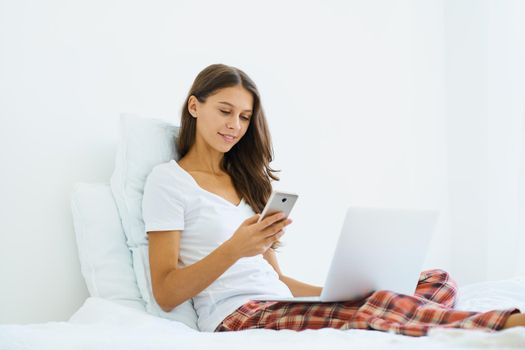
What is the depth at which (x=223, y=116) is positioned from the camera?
1781 mm

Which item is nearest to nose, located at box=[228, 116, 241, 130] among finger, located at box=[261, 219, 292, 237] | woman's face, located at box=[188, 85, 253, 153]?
woman's face, located at box=[188, 85, 253, 153]

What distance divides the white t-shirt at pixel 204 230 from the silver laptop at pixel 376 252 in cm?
18

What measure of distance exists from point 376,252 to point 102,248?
2.48 feet

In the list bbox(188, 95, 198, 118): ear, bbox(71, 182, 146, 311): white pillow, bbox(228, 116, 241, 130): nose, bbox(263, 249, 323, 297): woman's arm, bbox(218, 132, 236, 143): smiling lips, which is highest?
bbox(188, 95, 198, 118): ear

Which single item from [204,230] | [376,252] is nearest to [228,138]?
[204,230]

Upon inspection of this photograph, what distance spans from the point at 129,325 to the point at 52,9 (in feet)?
3.03

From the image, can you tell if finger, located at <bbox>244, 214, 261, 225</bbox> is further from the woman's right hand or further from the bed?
the bed

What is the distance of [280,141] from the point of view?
245 cm

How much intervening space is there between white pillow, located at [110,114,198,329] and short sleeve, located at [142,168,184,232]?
0.26 feet

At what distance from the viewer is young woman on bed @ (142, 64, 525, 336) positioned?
1.22 metres

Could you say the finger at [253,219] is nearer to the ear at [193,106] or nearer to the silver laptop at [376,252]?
the silver laptop at [376,252]

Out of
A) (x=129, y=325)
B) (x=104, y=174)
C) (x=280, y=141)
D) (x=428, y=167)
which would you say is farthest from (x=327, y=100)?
(x=129, y=325)

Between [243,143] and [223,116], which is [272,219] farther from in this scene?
[243,143]

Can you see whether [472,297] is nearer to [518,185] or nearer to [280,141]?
[280,141]
